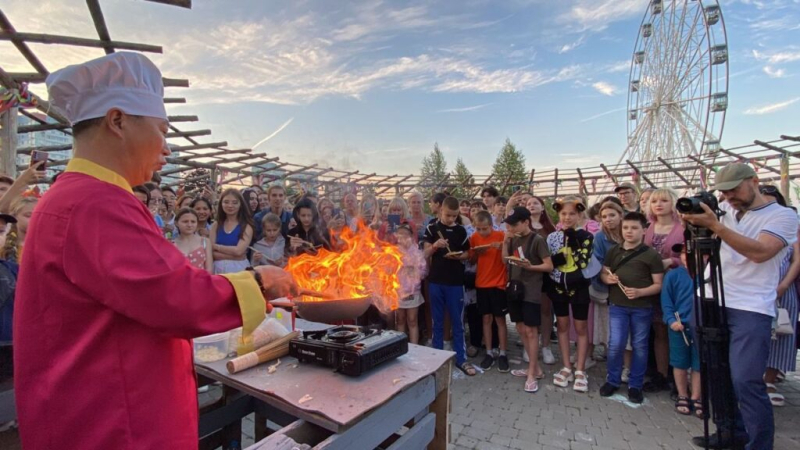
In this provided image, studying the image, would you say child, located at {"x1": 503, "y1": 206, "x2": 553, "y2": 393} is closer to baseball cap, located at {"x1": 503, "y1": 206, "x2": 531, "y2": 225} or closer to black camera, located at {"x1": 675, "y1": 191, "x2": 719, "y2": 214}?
baseball cap, located at {"x1": 503, "y1": 206, "x2": 531, "y2": 225}

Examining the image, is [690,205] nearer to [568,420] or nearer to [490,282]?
[568,420]

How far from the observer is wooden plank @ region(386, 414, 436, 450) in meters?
1.93

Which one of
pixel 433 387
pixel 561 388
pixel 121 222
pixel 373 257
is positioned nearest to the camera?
pixel 121 222

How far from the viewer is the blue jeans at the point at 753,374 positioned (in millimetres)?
2754

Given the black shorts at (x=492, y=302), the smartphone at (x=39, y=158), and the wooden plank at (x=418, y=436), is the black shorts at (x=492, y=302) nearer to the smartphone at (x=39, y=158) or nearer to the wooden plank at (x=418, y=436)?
the wooden plank at (x=418, y=436)

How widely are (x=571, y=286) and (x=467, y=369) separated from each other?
163cm

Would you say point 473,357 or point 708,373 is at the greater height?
point 708,373

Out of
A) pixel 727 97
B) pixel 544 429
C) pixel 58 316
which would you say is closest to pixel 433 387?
pixel 58 316

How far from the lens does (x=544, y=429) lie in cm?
359

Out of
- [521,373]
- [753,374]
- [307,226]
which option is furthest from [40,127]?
[753,374]

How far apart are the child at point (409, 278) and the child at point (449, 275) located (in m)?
0.19

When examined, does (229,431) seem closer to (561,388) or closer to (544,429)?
(544,429)

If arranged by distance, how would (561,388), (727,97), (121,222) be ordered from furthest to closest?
(727,97)
(561,388)
(121,222)

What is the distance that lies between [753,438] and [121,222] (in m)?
4.00
